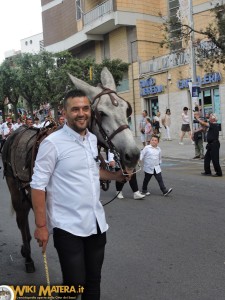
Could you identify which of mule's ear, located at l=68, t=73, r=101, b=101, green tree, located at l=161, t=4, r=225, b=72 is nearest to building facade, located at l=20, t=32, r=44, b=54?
green tree, located at l=161, t=4, r=225, b=72

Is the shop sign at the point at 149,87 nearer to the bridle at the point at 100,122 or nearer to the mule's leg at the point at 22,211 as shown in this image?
the mule's leg at the point at 22,211

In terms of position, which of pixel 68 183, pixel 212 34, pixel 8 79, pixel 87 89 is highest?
pixel 8 79

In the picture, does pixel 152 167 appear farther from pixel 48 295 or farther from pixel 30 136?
pixel 48 295

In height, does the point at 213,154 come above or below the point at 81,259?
below

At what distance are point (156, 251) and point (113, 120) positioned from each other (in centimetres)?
240

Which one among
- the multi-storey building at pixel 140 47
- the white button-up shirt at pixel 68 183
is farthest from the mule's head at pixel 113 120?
the multi-storey building at pixel 140 47

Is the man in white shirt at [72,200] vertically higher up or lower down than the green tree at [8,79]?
lower down

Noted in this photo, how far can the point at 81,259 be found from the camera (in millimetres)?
2902

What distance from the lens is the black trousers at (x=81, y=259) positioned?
2.86 metres

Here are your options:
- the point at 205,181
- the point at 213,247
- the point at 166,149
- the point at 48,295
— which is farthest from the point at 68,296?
the point at 166,149

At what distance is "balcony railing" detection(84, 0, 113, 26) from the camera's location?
30.4m

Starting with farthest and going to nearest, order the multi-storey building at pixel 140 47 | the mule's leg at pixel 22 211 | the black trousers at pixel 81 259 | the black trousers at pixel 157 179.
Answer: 1. the multi-storey building at pixel 140 47
2. the black trousers at pixel 157 179
3. the mule's leg at pixel 22 211
4. the black trousers at pixel 81 259

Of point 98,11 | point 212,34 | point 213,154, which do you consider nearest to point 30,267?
point 213,154

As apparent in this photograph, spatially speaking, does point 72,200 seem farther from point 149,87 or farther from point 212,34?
point 149,87
